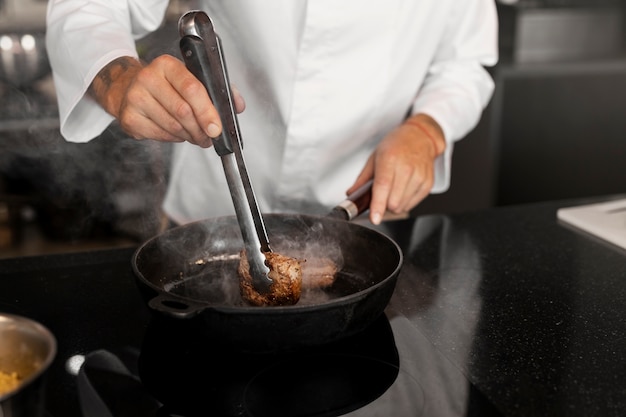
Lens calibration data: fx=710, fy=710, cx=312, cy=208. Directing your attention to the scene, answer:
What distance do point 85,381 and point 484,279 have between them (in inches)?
23.5

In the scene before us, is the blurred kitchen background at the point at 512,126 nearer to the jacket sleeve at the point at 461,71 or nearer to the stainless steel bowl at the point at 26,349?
the jacket sleeve at the point at 461,71

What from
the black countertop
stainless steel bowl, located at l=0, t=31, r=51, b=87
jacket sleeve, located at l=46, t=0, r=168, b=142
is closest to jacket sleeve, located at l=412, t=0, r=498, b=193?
the black countertop

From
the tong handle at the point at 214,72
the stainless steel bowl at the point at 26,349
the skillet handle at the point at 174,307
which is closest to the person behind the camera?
the stainless steel bowl at the point at 26,349

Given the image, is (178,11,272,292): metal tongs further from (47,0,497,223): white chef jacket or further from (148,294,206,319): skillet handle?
(47,0,497,223): white chef jacket

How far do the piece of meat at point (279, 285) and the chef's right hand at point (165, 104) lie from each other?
180 millimetres

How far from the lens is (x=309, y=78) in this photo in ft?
4.36

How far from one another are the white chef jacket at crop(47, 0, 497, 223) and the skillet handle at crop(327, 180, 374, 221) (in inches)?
8.7

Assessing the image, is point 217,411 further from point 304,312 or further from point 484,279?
point 484,279

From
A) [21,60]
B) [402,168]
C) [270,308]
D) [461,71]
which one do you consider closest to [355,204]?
[402,168]

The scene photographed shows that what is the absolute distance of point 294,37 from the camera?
132 cm

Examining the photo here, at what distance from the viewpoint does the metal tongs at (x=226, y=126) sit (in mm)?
866

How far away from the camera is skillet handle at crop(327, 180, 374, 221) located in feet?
3.48

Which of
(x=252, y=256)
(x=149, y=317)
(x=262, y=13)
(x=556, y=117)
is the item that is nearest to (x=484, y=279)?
(x=252, y=256)

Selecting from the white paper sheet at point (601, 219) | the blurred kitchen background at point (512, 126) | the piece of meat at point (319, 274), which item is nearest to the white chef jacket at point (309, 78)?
the white paper sheet at point (601, 219)
